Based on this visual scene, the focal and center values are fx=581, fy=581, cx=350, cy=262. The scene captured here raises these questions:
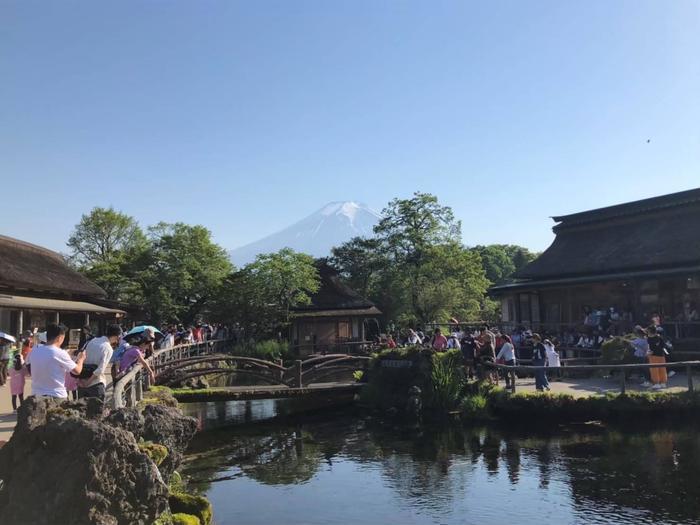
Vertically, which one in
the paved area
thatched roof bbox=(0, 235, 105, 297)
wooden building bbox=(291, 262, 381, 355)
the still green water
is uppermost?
thatched roof bbox=(0, 235, 105, 297)

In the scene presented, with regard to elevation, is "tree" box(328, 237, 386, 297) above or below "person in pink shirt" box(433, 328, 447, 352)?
above

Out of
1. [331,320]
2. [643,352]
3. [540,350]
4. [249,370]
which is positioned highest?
[331,320]

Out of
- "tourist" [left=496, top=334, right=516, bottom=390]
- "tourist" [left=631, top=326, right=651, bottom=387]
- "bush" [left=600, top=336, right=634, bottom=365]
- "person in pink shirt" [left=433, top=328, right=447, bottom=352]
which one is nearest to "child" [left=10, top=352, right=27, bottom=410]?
"tourist" [left=496, top=334, right=516, bottom=390]

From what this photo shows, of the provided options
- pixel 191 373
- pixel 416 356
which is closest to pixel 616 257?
pixel 416 356

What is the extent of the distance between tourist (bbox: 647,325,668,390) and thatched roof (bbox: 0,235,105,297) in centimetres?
2317

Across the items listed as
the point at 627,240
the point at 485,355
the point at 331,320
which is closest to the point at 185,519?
the point at 485,355

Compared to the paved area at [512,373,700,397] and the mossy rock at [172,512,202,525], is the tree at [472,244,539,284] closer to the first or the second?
the paved area at [512,373,700,397]

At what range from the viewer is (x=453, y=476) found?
40.4ft

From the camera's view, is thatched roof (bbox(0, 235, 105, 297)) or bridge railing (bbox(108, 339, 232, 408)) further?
thatched roof (bbox(0, 235, 105, 297))

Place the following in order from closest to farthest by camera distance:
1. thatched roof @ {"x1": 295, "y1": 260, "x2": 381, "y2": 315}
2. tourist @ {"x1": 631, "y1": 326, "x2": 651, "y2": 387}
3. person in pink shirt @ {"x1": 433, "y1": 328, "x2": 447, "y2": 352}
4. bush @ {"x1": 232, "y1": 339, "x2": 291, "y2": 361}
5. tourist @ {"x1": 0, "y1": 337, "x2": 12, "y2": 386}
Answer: tourist @ {"x1": 0, "y1": 337, "x2": 12, "y2": 386}, tourist @ {"x1": 631, "y1": 326, "x2": 651, "y2": 387}, person in pink shirt @ {"x1": 433, "y1": 328, "x2": 447, "y2": 352}, bush @ {"x1": 232, "y1": 339, "x2": 291, "y2": 361}, thatched roof @ {"x1": 295, "y1": 260, "x2": 381, "y2": 315}

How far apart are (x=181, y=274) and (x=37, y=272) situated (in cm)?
1210

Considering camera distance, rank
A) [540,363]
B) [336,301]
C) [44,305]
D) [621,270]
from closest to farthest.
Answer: [540,363] → [44,305] → [621,270] → [336,301]

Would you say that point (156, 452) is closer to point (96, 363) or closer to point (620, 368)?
point (96, 363)

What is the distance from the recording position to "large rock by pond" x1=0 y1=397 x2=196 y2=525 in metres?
5.48
